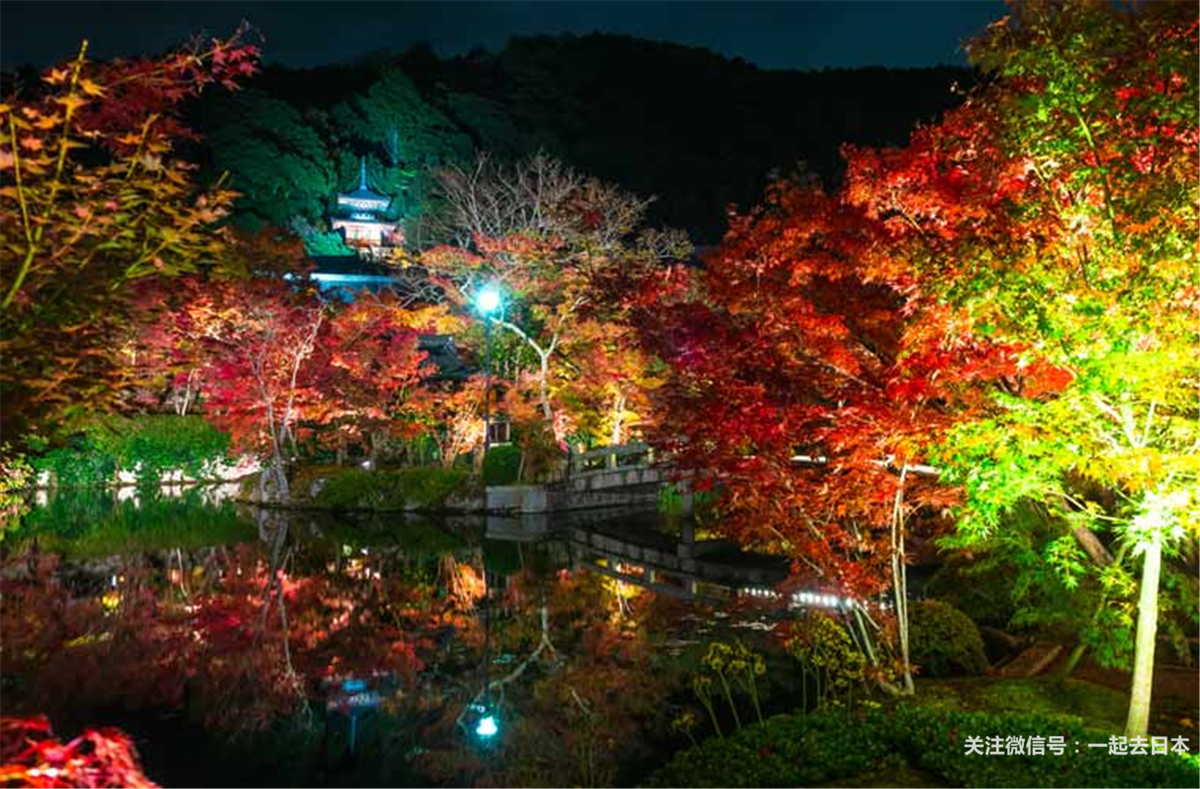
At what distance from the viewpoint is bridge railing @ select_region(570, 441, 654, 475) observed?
24.9 metres

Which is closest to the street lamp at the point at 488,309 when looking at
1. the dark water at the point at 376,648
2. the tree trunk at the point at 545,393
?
the tree trunk at the point at 545,393

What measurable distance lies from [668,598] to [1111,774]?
347 inches

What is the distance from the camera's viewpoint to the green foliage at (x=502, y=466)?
2462cm

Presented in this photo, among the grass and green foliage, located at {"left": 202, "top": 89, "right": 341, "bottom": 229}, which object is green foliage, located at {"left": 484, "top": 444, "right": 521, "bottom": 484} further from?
green foliage, located at {"left": 202, "top": 89, "right": 341, "bottom": 229}

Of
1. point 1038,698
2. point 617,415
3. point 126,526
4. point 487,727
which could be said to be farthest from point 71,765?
point 617,415

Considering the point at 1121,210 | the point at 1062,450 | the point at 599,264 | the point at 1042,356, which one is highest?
the point at 599,264

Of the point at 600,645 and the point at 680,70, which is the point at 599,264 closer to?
the point at 600,645

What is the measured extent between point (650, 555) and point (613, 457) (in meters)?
7.12

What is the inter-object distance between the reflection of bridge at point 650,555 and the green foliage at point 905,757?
7.27 metres

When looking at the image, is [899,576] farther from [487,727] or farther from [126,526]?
[126,526]

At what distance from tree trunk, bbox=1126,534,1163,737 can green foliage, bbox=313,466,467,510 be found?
20124 millimetres

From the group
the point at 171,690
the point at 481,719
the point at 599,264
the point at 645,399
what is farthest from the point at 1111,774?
the point at 599,264

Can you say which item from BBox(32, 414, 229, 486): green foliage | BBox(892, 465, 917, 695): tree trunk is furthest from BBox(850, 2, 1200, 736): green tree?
BBox(32, 414, 229, 486): green foliage

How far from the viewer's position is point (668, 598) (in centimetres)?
1393
